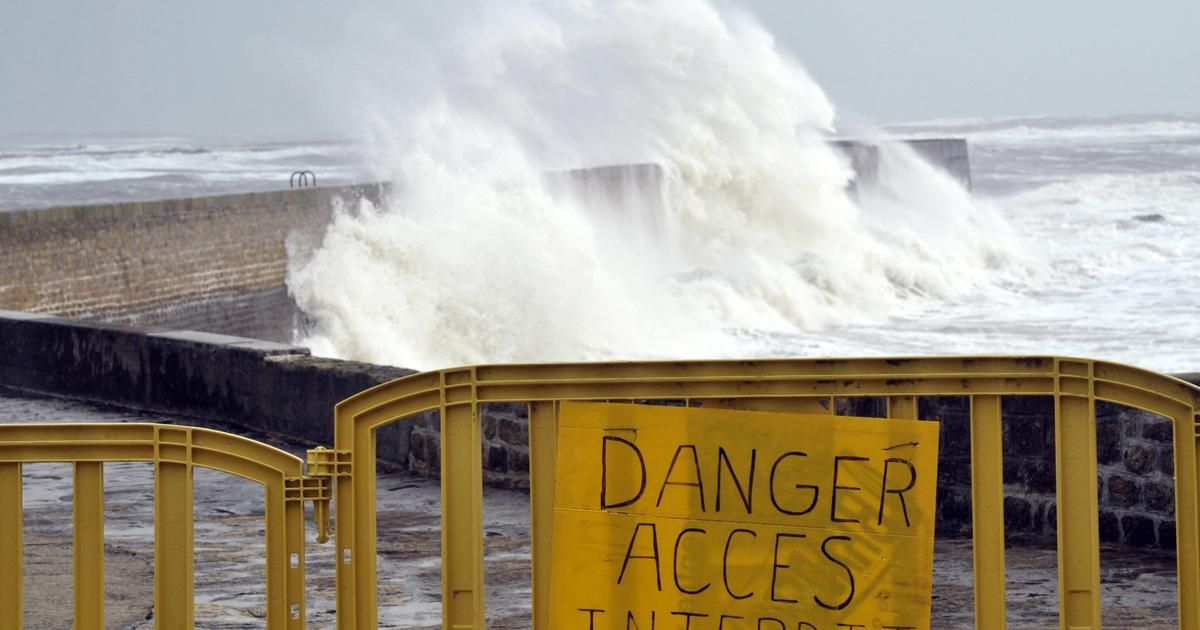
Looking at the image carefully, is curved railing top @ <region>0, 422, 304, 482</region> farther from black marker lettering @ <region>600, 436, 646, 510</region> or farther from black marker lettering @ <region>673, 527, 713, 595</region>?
black marker lettering @ <region>673, 527, 713, 595</region>

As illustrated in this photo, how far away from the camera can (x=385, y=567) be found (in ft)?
19.8

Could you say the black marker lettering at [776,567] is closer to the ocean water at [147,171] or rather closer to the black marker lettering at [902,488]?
the black marker lettering at [902,488]

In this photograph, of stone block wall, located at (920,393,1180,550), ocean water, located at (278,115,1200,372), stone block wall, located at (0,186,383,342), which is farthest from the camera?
ocean water, located at (278,115,1200,372)

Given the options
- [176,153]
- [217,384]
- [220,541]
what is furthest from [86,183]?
[220,541]

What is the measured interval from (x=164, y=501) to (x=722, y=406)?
1.26 m

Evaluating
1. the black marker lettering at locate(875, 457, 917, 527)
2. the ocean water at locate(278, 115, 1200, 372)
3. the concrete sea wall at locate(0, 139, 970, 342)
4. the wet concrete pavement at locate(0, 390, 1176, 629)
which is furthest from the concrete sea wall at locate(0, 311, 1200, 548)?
the ocean water at locate(278, 115, 1200, 372)

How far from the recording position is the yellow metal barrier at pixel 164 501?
11.8ft

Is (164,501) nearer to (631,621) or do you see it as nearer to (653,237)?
(631,621)

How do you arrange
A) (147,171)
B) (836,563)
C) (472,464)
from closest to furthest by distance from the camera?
1. (836,563)
2. (472,464)
3. (147,171)

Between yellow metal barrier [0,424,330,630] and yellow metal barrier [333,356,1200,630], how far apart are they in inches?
3.8

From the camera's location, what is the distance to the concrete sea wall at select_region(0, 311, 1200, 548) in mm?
5973

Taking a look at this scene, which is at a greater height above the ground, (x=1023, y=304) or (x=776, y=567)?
(x=1023, y=304)

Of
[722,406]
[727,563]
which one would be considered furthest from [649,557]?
[722,406]

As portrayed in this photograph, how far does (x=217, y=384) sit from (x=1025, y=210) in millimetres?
41043
